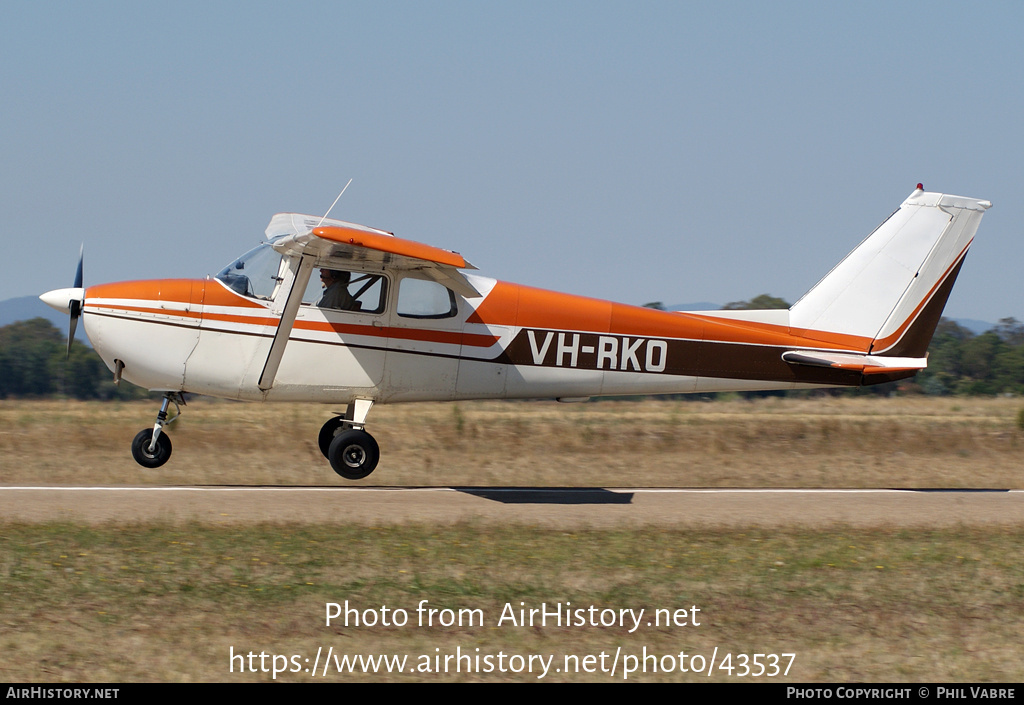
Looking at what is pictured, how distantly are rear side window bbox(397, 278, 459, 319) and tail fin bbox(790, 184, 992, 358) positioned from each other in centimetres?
464

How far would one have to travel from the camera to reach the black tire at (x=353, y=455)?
11758 mm

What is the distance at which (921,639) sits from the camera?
684cm

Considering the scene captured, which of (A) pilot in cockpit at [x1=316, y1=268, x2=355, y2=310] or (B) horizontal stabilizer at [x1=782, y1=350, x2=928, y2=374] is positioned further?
(B) horizontal stabilizer at [x1=782, y1=350, x2=928, y2=374]

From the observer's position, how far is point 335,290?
11.8m

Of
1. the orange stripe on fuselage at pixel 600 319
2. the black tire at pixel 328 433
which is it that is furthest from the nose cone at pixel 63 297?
the orange stripe on fuselage at pixel 600 319

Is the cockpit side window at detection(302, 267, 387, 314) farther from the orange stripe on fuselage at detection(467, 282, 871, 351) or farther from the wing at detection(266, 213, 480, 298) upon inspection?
the orange stripe on fuselage at detection(467, 282, 871, 351)

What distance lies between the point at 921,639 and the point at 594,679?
2442 millimetres

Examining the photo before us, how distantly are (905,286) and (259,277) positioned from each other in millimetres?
8372

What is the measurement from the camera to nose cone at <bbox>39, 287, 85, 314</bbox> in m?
11.4

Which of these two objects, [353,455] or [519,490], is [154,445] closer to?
[353,455]

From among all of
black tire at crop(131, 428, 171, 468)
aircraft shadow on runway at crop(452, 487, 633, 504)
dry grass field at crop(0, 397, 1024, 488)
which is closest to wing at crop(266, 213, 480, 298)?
aircraft shadow on runway at crop(452, 487, 633, 504)

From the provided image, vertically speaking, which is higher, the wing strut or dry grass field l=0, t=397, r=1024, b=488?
the wing strut

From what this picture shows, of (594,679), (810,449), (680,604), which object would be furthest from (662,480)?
(594,679)

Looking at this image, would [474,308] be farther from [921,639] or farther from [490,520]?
[921,639]
